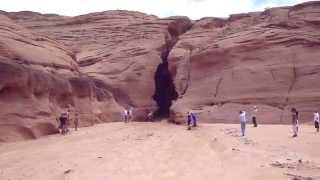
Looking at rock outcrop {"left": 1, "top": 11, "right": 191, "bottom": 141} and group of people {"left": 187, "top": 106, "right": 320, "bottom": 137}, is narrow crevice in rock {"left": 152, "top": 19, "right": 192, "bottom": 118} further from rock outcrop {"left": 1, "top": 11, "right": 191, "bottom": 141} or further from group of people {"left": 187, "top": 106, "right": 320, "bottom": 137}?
group of people {"left": 187, "top": 106, "right": 320, "bottom": 137}

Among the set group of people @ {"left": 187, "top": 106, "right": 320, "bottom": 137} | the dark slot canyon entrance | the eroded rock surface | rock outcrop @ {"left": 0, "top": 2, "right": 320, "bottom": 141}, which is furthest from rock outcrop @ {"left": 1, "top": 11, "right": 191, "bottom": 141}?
group of people @ {"left": 187, "top": 106, "right": 320, "bottom": 137}

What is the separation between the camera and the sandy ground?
1545cm

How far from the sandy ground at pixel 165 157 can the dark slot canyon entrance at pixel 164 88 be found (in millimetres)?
20747

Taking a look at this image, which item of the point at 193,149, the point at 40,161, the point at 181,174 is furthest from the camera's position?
the point at 193,149

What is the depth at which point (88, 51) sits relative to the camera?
1884 inches

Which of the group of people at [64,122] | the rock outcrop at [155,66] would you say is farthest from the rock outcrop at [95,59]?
the group of people at [64,122]

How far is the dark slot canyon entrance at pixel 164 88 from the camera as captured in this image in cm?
4816

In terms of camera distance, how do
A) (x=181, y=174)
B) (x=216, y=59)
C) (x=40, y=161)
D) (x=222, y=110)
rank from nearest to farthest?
(x=181, y=174) → (x=40, y=161) → (x=222, y=110) → (x=216, y=59)

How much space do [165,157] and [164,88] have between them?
31.6 metres

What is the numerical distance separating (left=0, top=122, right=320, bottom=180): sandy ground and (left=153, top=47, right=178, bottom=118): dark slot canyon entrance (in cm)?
2075

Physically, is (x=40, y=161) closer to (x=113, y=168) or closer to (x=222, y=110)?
(x=113, y=168)

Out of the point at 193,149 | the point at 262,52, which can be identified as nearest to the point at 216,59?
the point at 262,52

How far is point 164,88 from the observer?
50.1 m

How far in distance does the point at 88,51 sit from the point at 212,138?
82.3 ft
